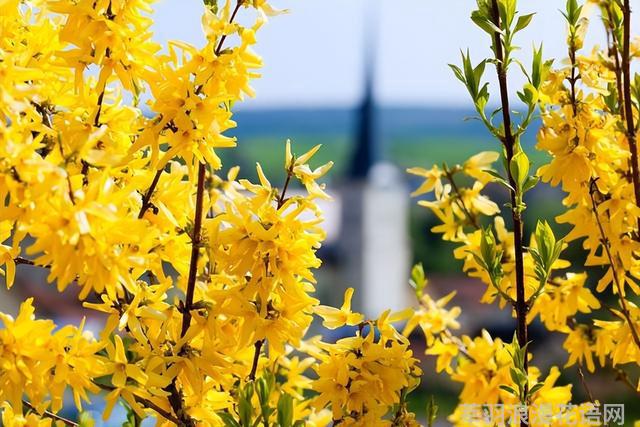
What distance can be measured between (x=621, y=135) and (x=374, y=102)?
45.9ft

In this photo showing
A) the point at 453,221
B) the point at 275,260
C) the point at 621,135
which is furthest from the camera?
the point at 453,221

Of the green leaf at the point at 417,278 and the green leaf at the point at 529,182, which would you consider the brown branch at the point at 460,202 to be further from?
the green leaf at the point at 529,182

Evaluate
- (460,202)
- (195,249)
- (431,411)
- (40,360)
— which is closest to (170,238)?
(195,249)

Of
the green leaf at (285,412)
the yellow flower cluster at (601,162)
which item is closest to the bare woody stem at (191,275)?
the green leaf at (285,412)

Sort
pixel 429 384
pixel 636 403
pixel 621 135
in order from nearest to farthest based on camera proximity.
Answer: pixel 621 135, pixel 636 403, pixel 429 384

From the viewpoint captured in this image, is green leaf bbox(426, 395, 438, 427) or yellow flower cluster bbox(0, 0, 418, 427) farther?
green leaf bbox(426, 395, 438, 427)

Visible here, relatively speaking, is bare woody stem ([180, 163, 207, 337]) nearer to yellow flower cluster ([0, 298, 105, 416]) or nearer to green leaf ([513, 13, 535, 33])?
yellow flower cluster ([0, 298, 105, 416])

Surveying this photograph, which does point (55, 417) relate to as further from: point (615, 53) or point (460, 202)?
point (615, 53)

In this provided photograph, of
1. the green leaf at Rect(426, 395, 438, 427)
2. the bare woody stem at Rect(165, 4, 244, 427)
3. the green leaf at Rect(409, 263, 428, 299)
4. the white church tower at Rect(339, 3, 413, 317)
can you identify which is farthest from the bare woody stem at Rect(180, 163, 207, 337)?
the white church tower at Rect(339, 3, 413, 317)

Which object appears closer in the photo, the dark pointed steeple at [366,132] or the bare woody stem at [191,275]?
the bare woody stem at [191,275]

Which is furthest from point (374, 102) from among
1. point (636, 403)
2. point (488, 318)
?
point (636, 403)

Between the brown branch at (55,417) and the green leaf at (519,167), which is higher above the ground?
the green leaf at (519,167)

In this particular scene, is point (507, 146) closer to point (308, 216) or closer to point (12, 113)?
point (308, 216)

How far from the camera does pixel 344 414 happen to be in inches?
33.9
